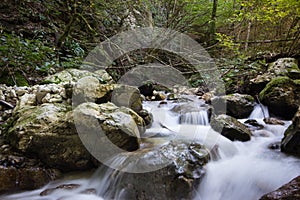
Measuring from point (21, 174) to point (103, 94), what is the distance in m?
1.68

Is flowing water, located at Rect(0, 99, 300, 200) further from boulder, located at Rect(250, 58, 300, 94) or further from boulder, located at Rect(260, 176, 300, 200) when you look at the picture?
boulder, located at Rect(250, 58, 300, 94)

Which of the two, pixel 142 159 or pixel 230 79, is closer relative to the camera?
pixel 142 159

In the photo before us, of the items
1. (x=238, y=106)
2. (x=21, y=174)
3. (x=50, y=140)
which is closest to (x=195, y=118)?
(x=238, y=106)

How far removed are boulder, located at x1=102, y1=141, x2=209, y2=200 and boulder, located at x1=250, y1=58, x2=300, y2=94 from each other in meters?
3.54

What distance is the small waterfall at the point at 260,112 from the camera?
4471 mm

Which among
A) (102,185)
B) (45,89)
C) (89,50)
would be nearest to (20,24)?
(89,50)

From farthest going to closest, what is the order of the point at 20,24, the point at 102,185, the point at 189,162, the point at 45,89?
the point at 20,24 → the point at 45,89 → the point at 102,185 → the point at 189,162

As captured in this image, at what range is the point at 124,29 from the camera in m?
6.91

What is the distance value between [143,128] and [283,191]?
2.18 m

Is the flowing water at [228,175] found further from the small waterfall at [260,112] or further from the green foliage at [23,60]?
the green foliage at [23,60]

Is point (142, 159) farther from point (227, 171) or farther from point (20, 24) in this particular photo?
point (20, 24)

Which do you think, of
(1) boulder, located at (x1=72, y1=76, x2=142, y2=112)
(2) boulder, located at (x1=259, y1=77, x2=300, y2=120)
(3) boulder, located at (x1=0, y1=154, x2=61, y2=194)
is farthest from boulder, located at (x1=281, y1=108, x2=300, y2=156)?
(3) boulder, located at (x1=0, y1=154, x2=61, y2=194)

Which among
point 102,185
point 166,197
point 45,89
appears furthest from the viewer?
point 45,89

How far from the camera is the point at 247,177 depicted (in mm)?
2580
